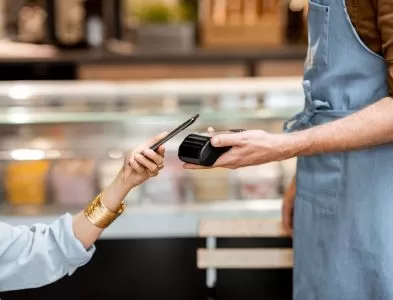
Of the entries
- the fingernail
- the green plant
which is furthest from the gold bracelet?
the green plant

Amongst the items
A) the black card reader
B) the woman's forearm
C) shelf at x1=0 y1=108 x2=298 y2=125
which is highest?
the black card reader

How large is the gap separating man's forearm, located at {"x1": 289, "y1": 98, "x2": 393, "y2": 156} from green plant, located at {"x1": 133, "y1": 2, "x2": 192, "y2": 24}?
304 centimetres

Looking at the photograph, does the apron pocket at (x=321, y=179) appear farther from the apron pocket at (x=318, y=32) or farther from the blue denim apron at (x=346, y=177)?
the apron pocket at (x=318, y=32)

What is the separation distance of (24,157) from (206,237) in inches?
24.9

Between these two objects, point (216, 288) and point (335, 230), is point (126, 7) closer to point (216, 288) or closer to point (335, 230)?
point (216, 288)

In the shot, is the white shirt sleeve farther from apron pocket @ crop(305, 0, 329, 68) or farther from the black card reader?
apron pocket @ crop(305, 0, 329, 68)

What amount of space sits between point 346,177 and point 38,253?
22.5 inches

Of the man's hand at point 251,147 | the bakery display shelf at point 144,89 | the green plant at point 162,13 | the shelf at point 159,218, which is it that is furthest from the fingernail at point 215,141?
the green plant at point 162,13

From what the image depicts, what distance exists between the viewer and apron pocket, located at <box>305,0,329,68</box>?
1.41 metres

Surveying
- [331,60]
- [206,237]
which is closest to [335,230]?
[331,60]

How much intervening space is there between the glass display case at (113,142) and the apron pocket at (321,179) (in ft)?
1.88

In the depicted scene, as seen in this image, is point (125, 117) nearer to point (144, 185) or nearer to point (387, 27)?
point (144, 185)

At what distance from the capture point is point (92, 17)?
430 cm

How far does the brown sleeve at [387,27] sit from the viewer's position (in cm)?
128
